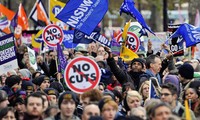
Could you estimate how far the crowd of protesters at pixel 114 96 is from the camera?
12797 mm

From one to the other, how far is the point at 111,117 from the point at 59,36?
9.33m

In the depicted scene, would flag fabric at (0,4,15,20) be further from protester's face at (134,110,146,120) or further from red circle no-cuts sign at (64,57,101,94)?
protester's face at (134,110,146,120)

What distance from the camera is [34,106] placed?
511 inches

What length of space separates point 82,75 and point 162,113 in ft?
7.85

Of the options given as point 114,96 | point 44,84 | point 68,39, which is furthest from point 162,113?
point 68,39

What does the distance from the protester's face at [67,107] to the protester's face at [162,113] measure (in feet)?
4.51

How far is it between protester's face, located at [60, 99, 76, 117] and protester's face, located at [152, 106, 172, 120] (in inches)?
54.1

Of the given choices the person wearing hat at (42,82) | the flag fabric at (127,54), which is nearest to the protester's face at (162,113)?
the person wearing hat at (42,82)

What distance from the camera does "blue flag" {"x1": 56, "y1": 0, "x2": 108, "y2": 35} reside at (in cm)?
1806

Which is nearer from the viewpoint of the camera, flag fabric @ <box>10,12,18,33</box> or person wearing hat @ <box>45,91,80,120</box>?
person wearing hat @ <box>45,91,80,120</box>

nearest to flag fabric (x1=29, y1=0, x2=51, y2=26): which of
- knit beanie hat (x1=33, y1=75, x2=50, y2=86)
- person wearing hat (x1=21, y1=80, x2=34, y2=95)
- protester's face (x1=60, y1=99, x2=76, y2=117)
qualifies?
knit beanie hat (x1=33, y1=75, x2=50, y2=86)

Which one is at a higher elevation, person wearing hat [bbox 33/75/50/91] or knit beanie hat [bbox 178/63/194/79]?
knit beanie hat [bbox 178/63/194/79]

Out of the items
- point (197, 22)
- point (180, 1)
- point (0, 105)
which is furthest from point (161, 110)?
point (180, 1)

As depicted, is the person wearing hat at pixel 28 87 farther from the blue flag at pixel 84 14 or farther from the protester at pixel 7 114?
the protester at pixel 7 114
